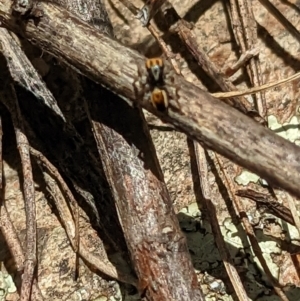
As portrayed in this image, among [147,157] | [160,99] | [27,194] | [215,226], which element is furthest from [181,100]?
[27,194]

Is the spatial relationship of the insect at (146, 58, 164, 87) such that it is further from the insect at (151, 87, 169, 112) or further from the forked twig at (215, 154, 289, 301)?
the forked twig at (215, 154, 289, 301)

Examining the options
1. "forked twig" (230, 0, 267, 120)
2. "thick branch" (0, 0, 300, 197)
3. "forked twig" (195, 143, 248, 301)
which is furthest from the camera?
"forked twig" (230, 0, 267, 120)

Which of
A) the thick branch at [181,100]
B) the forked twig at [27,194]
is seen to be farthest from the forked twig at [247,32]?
the forked twig at [27,194]

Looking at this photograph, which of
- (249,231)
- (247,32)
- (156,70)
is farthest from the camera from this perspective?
(247,32)

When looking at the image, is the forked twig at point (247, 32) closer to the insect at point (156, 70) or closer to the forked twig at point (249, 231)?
the forked twig at point (249, 231)

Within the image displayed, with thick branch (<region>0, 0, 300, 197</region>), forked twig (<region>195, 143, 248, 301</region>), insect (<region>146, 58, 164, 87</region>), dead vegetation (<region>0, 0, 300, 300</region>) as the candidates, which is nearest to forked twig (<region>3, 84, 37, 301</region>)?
dead vegetation (<region>0, 0, 300, 300</region>)

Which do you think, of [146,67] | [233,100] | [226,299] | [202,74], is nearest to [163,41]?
[202,74]

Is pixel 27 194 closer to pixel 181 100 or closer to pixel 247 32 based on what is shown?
pixel 181 100
